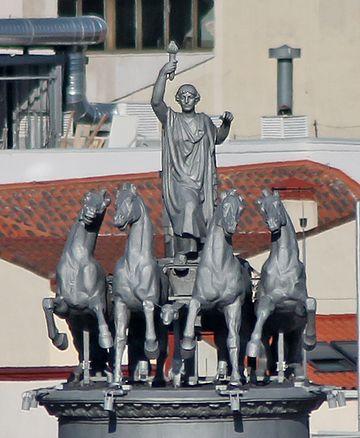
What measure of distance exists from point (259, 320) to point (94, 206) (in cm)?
259

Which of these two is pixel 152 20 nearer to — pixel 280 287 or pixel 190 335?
pixel 280 287

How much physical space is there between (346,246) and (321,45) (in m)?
14.0

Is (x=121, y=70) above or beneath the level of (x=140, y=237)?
above

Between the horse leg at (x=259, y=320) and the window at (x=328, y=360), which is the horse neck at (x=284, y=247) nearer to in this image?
the horse leg at (x=259, y=320)

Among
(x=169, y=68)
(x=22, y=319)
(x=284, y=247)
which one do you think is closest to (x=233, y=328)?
(x=284, y=247)

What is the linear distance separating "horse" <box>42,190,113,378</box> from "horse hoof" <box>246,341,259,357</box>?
1.82 metres

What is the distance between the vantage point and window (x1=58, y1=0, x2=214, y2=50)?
3617 inches

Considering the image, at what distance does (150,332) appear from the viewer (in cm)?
4334

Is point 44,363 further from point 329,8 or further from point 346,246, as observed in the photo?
point 329,8

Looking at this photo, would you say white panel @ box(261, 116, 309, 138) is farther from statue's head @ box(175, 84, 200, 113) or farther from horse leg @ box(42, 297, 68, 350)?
horse leg @ box(42, 297, 68, 350)

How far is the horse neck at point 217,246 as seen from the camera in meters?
43.6

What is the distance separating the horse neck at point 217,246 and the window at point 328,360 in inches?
1031

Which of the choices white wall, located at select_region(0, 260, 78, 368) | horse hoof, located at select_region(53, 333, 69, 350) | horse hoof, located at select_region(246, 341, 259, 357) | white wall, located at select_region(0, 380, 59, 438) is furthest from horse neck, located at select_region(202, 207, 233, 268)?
white wall, located at select_region(0, 260, 78, 368)

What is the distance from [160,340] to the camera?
44.2 metres
